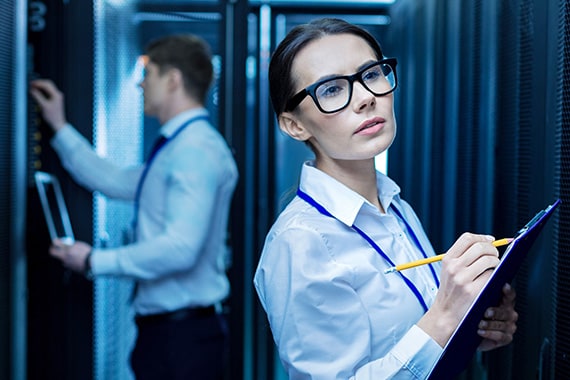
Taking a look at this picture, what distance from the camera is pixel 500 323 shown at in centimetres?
119

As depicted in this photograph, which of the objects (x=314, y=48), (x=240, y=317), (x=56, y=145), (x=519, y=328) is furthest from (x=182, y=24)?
(x=519, y=328)

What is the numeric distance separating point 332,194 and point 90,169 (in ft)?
4.76

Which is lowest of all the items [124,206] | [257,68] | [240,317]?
[240,317]

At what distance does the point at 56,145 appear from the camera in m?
2.38

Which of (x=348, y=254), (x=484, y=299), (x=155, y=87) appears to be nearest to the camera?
(x=484, y=299)

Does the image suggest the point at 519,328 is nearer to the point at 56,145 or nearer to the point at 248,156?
the point at 56,145

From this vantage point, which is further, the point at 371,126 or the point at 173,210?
the point at 173,210

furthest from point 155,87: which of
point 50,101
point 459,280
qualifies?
point 459,280

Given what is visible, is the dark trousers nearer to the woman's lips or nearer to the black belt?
the black belt

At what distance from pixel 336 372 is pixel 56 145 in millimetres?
1668

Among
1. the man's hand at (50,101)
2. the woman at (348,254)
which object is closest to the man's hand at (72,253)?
the man's hand at (50,101)

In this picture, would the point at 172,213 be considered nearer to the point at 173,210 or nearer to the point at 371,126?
the point at 173,210

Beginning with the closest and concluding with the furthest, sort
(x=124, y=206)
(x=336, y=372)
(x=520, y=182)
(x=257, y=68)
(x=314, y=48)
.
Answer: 1. (x=336, y=372)
2. (x=314, y=48)
3. (x=520, y=182)
4. (x=124, y=206)
5. (x=257, y=68)

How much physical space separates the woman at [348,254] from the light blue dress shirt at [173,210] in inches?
40.3
